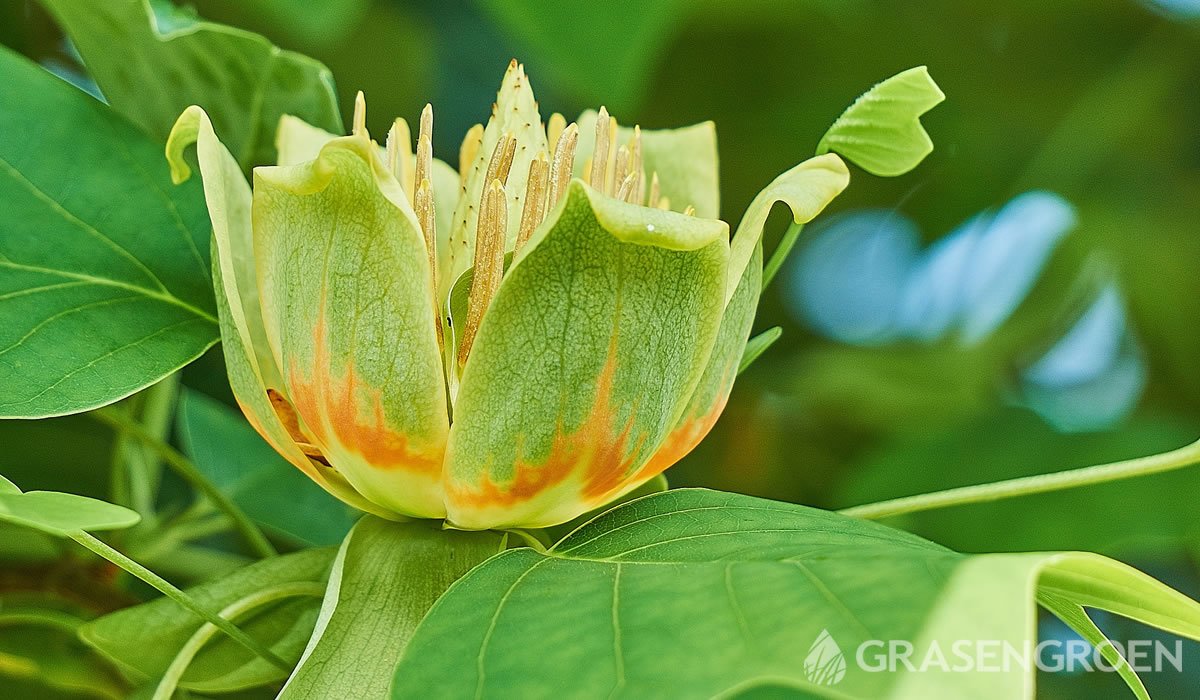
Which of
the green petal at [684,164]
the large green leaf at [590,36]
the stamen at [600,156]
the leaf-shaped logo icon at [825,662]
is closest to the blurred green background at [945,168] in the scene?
the large green leaf at [590,36]

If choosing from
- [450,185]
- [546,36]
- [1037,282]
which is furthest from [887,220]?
[450,185]

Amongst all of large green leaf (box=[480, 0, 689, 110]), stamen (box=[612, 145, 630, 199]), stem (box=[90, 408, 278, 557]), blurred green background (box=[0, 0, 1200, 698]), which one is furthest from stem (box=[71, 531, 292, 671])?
blurred green background (box=[0, 0, 1200, 698])

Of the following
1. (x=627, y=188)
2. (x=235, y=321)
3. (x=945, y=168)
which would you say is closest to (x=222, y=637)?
(x=235, y=321)

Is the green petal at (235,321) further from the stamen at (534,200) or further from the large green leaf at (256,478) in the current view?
the large green leaf at (256,478)

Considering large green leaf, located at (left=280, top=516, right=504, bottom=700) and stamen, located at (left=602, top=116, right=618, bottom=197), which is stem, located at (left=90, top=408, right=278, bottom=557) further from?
stamen, located at (left=602, top=116, right=618, bottom=197)

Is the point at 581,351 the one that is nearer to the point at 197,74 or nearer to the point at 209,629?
the point at 209,629

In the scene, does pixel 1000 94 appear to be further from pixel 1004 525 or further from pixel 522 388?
pixel 522 388
